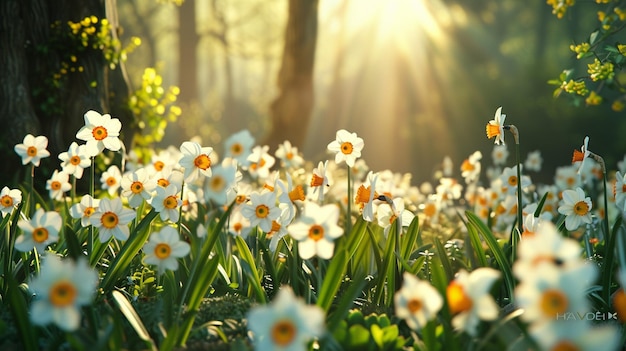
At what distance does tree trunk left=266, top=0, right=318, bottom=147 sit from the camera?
8.48 metres

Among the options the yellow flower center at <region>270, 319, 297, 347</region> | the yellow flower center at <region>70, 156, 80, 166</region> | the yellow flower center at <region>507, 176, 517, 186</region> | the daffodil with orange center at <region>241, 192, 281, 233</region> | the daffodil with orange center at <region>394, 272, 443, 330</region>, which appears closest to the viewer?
the yellow flower center at <region>270, 319, 297, 347</region>

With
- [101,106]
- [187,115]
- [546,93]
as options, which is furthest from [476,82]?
[101,106]

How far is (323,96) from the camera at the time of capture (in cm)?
2202

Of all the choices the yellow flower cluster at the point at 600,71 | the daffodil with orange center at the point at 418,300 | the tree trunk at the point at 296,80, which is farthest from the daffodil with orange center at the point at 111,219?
the tree trunk at the point at 296,80

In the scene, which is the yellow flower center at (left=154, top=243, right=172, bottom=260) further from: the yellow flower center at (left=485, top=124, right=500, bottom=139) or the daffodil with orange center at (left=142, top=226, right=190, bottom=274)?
the yellow flower center at (left=485, top=124, right=500, bottom=139)

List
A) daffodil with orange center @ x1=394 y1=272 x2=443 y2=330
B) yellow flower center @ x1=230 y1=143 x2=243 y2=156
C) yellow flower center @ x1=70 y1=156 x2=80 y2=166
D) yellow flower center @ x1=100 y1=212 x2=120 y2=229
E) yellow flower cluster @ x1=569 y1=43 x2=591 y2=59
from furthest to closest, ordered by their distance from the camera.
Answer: yellow flower cluster @ x1=569 y1=43 x2=591 y2=59
yellow flower center @ x1=230 y1=143 x2=243 y2=156
yellow flower center @ x1=70 y1=156 x2=80 y2=166
yellow flower center @ x1=100 y1=212 x2=120 y2=229
daffodil with orange center @ x1=394 y1=272 x2=443 y2=330

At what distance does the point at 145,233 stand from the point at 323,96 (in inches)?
777

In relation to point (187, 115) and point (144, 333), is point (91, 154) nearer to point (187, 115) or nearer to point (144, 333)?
point (144, 333)

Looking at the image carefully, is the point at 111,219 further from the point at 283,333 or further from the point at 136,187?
the point at 283,333

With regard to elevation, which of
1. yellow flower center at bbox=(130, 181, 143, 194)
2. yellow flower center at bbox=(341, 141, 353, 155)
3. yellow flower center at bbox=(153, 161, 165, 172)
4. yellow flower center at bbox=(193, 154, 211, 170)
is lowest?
yellow flower center at bbox=(130, 181, 143, 194)

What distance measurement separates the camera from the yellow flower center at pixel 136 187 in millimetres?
2834

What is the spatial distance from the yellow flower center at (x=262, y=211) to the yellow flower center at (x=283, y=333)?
1117 mm

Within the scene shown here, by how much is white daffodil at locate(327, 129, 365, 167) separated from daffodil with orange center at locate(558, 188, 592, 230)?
3.11 ft

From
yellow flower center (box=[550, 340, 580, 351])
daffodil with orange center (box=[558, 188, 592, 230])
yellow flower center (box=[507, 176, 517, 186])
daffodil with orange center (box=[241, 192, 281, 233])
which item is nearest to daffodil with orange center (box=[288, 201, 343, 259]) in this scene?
daffodil with orange center (box=[241, 192, 281, 233])
